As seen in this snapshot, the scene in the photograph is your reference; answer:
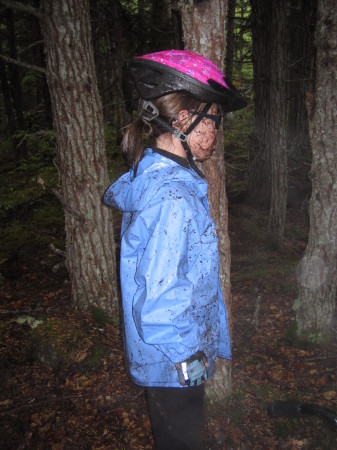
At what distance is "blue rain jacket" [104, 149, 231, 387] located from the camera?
6.66 feet

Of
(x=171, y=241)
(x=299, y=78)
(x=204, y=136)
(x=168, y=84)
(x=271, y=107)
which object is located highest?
(x=299, y=78)

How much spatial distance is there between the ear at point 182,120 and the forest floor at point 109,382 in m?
2.97

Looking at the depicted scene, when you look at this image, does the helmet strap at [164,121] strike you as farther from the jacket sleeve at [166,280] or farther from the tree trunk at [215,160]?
the tree trunk at [215,160]

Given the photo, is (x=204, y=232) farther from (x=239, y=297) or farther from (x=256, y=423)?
(x=239, y=297)

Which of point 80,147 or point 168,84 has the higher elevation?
point 168,84

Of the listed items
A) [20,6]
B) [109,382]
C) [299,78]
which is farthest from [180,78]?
[299,78]

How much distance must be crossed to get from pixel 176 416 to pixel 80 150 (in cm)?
329

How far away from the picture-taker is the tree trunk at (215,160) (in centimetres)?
271

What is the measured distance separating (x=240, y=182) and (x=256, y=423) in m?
9.36

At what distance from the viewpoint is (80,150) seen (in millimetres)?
4539

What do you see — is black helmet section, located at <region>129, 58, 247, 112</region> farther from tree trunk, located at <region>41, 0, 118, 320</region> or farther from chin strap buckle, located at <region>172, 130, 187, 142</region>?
tree trunk, located at <region>41, 0, 118, 320</region>

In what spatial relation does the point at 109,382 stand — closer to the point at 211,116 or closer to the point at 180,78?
the point at 211,116

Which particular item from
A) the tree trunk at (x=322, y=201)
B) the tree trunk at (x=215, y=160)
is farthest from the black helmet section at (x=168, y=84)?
the tree trunk at (x=322, y=201)

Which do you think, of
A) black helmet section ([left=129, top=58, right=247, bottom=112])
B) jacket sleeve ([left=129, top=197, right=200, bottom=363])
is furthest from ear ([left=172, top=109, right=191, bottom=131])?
jacket sleeve ([left=129, top=197, right=200, bottom=363])
